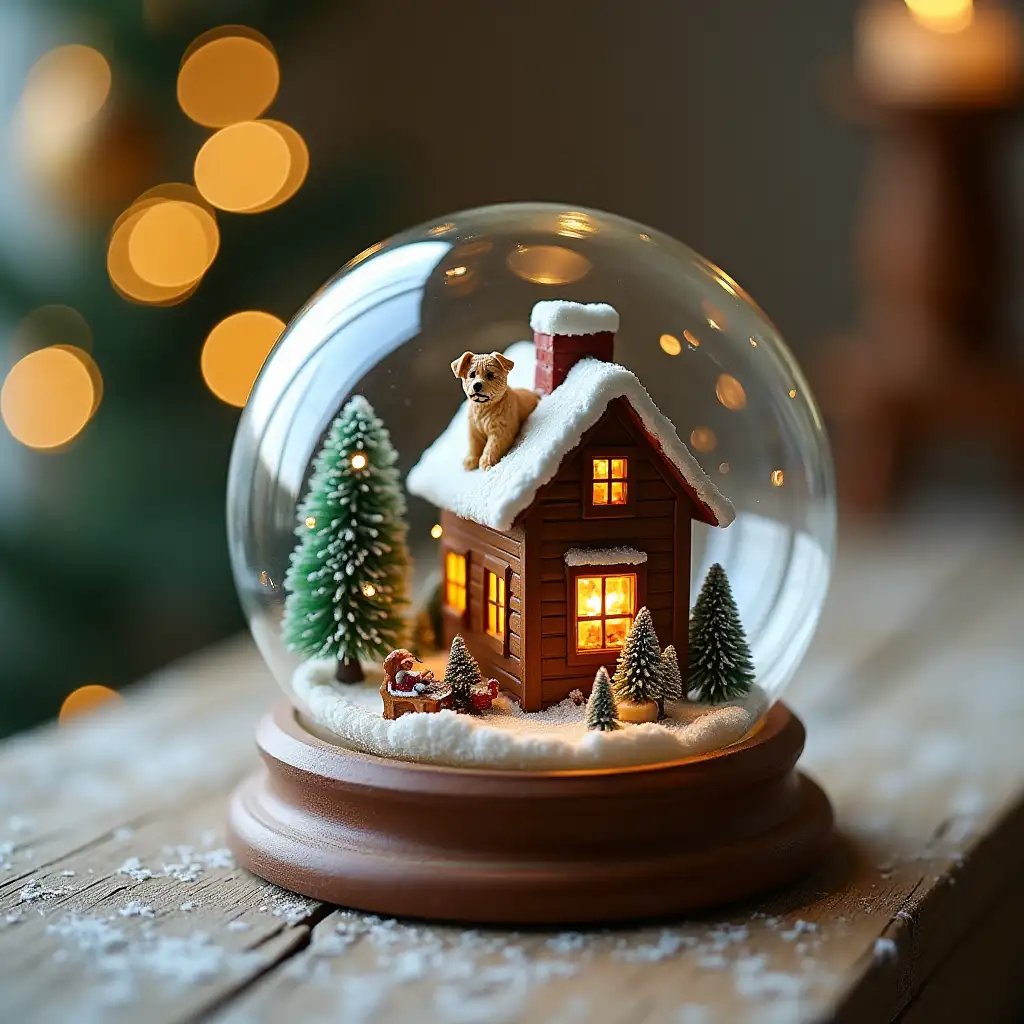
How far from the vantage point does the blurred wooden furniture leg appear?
460 centimetres

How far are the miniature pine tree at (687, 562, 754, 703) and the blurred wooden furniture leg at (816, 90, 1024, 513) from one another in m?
3.02

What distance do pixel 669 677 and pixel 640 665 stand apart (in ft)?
0.16

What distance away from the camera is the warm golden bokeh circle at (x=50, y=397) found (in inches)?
144

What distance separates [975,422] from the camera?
15.3ft

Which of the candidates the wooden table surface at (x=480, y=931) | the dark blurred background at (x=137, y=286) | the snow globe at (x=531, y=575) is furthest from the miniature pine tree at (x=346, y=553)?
the dark blurred background at (x=137, y=286)

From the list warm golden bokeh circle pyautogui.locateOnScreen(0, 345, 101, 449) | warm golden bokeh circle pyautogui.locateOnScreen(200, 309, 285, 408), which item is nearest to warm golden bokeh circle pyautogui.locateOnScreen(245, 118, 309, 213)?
warm golden bokeh circle pyautogui.locateOnScreen(200, 309, 285, 408)

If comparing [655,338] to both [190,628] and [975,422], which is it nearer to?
[190,628]

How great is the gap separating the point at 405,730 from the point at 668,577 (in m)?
0.38

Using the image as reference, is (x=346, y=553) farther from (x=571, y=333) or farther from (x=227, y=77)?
(x=227, y=77)

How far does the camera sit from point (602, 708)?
1688 millimetres

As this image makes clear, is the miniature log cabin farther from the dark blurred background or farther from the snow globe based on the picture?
the dark blurred background

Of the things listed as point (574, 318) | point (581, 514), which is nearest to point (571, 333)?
point (574, 318)

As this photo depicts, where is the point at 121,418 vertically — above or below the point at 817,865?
above

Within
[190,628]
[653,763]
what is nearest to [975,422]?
[190,628]
